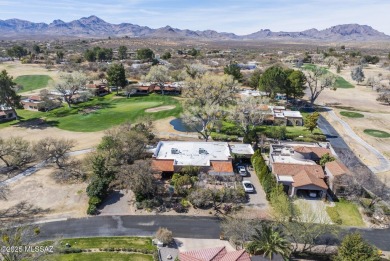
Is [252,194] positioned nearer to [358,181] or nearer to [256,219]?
[256,219]

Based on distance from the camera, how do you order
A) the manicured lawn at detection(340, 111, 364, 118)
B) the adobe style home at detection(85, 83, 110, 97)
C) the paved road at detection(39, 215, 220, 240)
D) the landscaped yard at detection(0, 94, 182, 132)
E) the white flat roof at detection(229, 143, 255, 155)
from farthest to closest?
the adobe style home at detection(85, 83, 110, 97)
the manicured lawn at detection(340, 111, 364, 118)
the landscaped yard at detection(0, 94, 182, 132)
the white flat roof at detection(229, 143, 255, 155)
the paved road at detection(39, 215, 220, 240)

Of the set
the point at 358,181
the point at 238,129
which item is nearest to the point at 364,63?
the point at 238,129

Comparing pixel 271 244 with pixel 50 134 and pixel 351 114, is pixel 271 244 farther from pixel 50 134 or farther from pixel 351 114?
pixel 351 114

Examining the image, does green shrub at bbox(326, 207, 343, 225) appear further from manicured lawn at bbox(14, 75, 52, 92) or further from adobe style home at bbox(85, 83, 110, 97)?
manicured lawn at bbox(14, 75, 52, 92)

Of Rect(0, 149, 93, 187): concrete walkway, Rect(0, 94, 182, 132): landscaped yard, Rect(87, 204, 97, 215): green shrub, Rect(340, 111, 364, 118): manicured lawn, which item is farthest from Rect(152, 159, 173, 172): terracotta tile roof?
Rect(340, 111, 364, 118): manicured lawn

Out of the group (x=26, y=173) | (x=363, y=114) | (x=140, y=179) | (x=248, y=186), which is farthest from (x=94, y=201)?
(x=363, y=114)

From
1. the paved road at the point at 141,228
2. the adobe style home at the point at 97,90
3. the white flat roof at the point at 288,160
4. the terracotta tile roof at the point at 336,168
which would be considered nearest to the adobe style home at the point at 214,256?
the paved road at the point at 141,228

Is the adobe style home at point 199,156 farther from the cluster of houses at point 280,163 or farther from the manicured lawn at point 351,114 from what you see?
the manicured lawn at point 351,114
